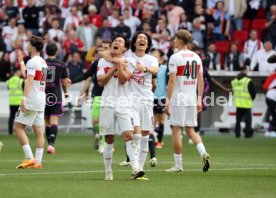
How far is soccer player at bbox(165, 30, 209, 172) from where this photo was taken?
18016 mm

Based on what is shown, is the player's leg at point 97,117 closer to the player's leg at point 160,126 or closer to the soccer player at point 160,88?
the soccer player at point 160,88

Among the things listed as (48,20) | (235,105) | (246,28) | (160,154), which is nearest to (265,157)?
(160,154)

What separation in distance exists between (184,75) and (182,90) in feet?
0.85

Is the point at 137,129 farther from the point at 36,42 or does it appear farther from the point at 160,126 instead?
the point at 160,126

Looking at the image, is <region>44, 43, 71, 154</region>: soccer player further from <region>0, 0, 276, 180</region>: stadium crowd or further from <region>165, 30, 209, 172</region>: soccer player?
<region>165, 30, 209, 172</region>: soccer player

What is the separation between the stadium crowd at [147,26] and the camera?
34812mm

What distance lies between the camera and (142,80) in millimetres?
17500

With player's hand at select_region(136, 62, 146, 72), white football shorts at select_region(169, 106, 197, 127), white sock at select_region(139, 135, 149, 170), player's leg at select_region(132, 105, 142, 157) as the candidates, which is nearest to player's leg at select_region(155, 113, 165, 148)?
white football shorts at select_region(169, 106, 197, 127)

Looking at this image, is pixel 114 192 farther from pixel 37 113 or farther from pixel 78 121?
pixel 78 121

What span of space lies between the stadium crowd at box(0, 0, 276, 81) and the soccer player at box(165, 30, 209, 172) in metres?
14.9

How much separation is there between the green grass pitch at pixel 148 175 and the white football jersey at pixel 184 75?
1.26 metres

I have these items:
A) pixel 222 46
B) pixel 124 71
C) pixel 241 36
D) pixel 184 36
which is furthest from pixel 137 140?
pixel 241 36

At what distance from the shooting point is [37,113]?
1902 centimetres

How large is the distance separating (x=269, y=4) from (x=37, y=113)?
729 inches
